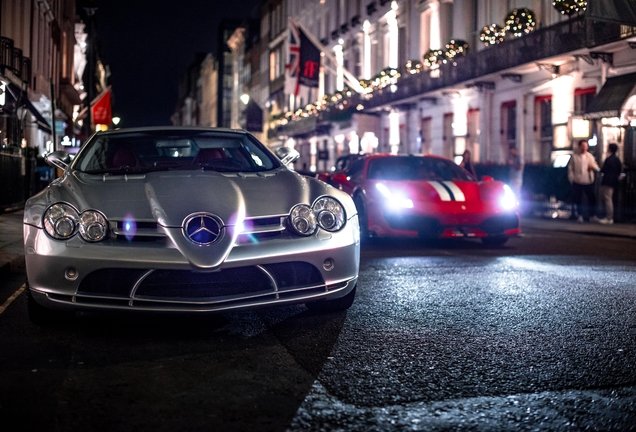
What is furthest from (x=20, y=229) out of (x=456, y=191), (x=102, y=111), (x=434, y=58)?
(x=102, y=111)

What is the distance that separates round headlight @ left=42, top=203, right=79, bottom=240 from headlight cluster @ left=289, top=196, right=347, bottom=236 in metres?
1.31

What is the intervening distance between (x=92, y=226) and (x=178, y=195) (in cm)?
56

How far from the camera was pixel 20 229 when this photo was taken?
1371 cm

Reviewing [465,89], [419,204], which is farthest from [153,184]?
[465,89]

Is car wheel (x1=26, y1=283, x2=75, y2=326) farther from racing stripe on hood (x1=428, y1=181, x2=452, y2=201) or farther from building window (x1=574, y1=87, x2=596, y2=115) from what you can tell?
building window (x1=574, y1=87, x2=596, y2=115)

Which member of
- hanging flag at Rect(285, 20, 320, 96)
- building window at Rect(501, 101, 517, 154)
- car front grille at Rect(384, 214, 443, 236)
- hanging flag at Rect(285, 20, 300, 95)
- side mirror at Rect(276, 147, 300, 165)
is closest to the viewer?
side mirror at Rect(276, 147, 300, 165)

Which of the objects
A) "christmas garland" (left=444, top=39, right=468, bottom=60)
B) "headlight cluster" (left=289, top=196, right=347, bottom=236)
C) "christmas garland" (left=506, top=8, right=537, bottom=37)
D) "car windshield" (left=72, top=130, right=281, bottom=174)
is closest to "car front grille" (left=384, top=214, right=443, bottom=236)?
"car windshield" (left=72, top=130, right=281, bottom=174)

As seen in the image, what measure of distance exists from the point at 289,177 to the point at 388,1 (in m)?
35.6

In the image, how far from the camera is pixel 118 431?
3.46 metres

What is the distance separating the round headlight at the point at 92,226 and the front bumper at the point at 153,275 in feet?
0.20

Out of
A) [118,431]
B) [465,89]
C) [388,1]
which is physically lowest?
[118,431]

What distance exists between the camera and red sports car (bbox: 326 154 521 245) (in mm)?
11586

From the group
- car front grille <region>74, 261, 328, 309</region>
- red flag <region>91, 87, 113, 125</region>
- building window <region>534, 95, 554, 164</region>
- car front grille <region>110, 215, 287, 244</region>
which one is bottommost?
car front grille <region>74, 261, 328, 309</region>

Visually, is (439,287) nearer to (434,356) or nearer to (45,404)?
(434,356)
